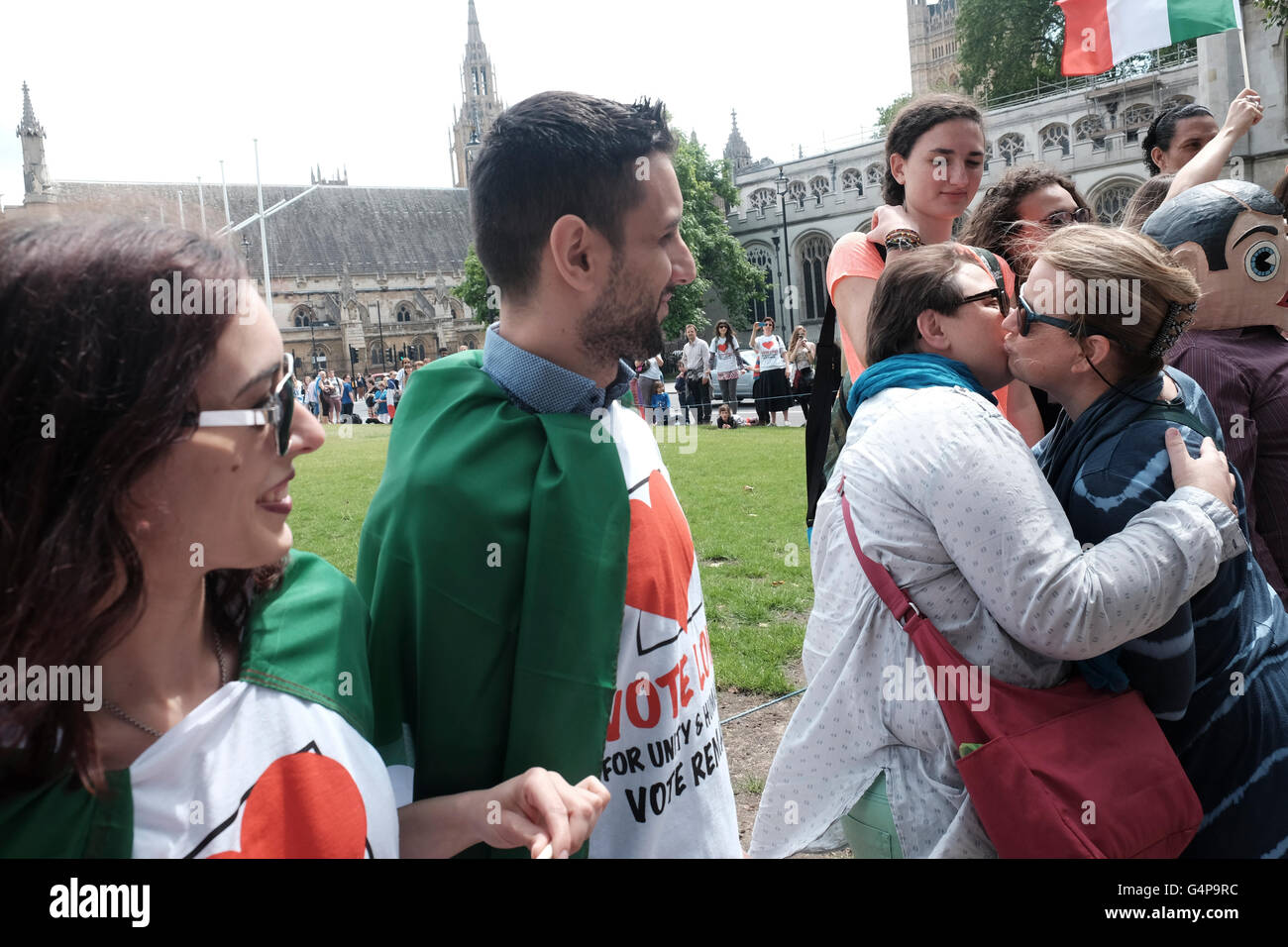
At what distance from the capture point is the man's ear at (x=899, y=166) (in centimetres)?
369

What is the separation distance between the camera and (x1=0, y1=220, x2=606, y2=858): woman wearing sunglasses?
1166 mm

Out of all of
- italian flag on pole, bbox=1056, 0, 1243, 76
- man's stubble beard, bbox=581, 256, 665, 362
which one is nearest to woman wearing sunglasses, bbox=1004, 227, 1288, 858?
man's stubble beard, bbox=581, 256, 665, 362

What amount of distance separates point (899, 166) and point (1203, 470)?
89.8 inches

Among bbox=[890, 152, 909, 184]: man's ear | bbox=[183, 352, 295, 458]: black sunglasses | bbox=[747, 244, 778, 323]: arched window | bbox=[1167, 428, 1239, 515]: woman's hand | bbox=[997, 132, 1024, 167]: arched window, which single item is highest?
bbox=[997, 132, 1024, 167]: arched window

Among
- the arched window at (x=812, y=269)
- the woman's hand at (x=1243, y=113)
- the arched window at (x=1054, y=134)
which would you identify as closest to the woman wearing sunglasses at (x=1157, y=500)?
the woman's hand at (x=1243, y=113)

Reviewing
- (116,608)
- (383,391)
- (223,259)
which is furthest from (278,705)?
(383,391)

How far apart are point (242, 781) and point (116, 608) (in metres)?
0.29

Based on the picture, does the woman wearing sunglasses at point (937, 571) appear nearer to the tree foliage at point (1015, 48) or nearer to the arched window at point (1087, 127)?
the arched window at point (1087, 127)

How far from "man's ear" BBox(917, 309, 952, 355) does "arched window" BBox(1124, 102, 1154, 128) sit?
172 ft

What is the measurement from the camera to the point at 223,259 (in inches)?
53.9

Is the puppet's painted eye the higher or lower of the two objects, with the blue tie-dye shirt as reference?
higher

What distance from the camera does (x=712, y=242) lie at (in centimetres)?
4881

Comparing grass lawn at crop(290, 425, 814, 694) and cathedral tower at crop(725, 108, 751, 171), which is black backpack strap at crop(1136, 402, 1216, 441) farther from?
cathedral tower at crop(725, 108, 751, 171)

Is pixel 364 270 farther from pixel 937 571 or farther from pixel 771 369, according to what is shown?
pixel 937 571
